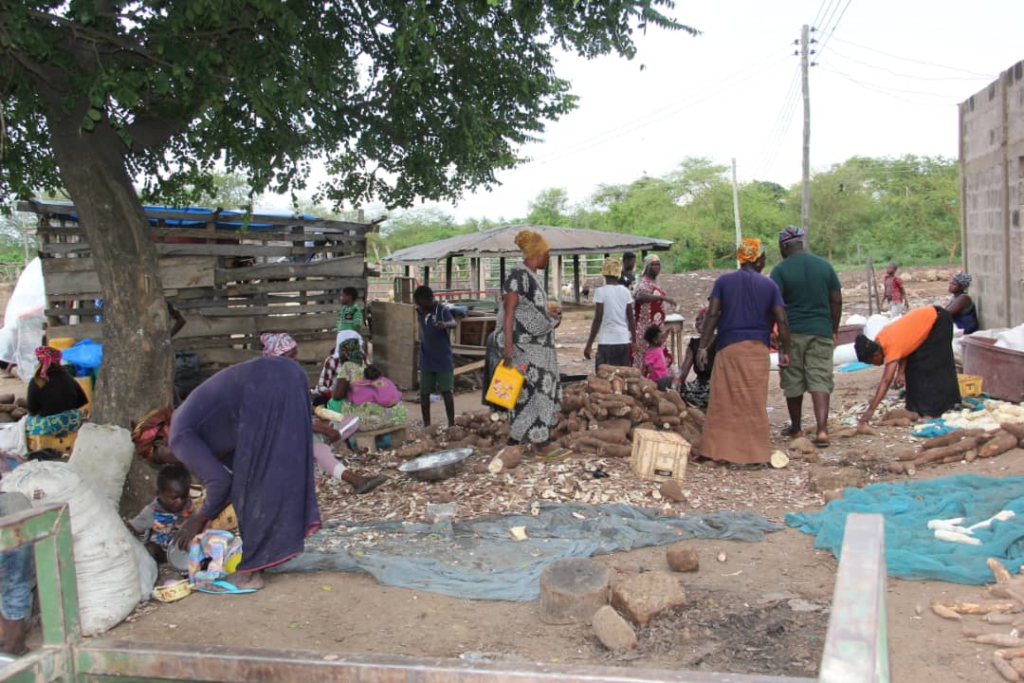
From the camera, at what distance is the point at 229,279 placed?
10.9 m

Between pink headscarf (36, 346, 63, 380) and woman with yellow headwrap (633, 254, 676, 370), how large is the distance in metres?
5.62

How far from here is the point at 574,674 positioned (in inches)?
71.7

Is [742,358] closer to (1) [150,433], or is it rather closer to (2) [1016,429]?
(2) [1016,429]

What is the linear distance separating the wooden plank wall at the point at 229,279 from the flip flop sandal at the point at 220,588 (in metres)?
6.21

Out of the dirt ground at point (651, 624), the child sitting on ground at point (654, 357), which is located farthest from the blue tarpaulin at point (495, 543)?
the child sitting on ground at point (654, 357)

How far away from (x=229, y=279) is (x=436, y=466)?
5.81 metres

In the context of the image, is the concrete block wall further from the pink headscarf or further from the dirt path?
the pink headscarf

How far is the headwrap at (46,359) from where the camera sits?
7211 millimetres

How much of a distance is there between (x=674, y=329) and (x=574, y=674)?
→ 31.2ft

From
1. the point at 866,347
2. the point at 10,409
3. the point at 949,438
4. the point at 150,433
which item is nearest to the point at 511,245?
the point at 866,347

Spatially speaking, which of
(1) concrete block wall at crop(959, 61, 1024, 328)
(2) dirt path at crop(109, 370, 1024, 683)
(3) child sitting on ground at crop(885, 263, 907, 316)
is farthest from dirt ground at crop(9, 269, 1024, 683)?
(3) child sitting on ground at crop(885, 263, 907, 316)

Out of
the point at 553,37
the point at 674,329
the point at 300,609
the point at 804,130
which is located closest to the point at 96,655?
the point at 300,609

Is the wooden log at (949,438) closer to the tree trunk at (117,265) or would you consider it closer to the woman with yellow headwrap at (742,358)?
the woman with yellow headwrap at (742,358)

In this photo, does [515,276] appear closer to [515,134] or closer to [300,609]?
[515,134]
